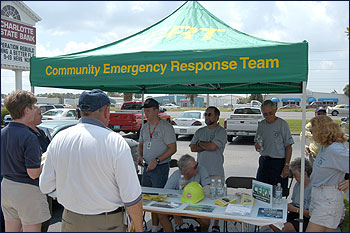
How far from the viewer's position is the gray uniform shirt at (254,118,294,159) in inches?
175

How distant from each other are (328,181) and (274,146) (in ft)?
5.39

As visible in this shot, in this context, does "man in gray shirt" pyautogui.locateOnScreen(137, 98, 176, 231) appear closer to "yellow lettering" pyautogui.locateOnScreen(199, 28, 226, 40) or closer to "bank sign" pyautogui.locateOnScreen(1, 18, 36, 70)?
"yellow lettering" pyautogui.locateOnScreen(199, 28, 226, 40)

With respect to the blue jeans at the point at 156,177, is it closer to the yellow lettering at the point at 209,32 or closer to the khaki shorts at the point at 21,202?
the khaki shorts at the point at 21,202

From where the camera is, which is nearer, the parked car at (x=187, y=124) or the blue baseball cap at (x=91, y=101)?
the blue baseball cap at (x=91, y=101)

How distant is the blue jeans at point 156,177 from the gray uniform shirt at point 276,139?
5.23 feet

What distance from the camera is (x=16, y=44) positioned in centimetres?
2289

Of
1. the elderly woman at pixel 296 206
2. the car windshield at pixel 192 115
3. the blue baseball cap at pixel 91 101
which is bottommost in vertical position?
the elderly woman at pixel 296 206

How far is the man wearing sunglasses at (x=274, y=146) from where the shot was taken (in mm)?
4434

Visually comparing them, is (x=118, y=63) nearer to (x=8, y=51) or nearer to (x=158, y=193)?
(x=158, y=193)

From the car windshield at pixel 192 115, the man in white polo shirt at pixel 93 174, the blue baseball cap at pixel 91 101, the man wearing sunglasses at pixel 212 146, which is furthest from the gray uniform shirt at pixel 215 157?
the car windshield at pixel 192 115

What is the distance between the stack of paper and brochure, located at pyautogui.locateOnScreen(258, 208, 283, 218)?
0.36ft

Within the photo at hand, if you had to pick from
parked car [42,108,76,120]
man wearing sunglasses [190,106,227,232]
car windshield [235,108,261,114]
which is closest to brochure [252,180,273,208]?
man wearing sunglasses [190,106,227,232]

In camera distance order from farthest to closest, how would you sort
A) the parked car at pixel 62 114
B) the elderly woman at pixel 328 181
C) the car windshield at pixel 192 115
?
the parked car at pixel 62 114, the car windshield at pixel 192 115, the elderly woman at pixel 328 181

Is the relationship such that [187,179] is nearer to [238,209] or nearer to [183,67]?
[238,209]
